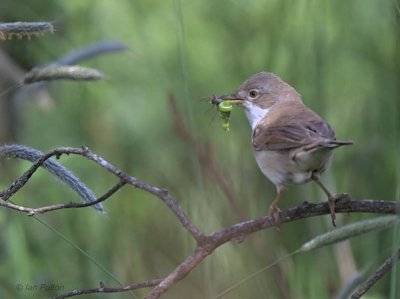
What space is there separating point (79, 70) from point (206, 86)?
2645mm

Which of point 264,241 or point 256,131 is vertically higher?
point 256,131

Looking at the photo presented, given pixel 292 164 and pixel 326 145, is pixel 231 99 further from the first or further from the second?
pixel 326 145

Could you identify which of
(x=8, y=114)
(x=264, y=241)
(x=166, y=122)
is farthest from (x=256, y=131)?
(x=166, y=122)

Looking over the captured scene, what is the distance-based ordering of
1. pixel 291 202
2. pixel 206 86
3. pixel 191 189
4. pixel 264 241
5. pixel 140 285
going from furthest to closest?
1. pixel 206 86
2. pixel 191 189
3. pixel 291 202
4. pixel 264 241
5. pixel 140 285

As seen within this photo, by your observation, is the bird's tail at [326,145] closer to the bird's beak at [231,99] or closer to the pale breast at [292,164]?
the pale breast at [292,164]

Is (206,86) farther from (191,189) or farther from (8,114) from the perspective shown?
(8,114)

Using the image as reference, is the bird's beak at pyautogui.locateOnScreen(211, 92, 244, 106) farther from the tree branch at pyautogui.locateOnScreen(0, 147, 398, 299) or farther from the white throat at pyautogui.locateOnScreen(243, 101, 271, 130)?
the tree branch at pyautogui.locateOnScreen(0, 147, 398, 299)

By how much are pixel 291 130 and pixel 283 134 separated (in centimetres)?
5

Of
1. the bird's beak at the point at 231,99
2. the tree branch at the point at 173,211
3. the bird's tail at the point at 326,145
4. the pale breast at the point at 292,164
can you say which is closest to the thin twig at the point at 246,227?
the tree branch at the point at 173,211

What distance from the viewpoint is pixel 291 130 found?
3.33m

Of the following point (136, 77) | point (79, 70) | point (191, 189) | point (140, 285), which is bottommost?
point (140, 285)

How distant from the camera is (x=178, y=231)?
5348 mm

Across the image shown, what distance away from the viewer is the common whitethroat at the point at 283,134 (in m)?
3.09

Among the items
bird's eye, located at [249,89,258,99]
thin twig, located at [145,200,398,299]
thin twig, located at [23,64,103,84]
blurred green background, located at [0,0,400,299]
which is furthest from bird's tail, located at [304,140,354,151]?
bird's eye, located at [249,89,258,99]
